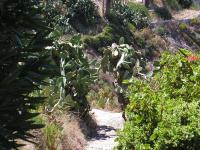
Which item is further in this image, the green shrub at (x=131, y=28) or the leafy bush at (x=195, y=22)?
the leafy bush at (x=195, y=22)

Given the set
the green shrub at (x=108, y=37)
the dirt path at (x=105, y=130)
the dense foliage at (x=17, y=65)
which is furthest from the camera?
the green shrub at (x=108, y=37)

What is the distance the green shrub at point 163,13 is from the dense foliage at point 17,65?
31.2 meters

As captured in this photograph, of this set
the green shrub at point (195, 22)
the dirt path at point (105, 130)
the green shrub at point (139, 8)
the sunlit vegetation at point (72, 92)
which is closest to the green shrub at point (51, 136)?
the sunlit vegetation at point (72, 92)

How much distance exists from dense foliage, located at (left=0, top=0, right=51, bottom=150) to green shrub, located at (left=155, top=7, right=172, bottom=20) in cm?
3116

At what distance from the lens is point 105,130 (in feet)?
40.9

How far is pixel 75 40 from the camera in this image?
40.6ft

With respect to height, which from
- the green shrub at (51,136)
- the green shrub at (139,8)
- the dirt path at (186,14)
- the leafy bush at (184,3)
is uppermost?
the green shrub at (51,136)

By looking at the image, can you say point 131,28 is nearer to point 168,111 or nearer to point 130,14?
point 130,14

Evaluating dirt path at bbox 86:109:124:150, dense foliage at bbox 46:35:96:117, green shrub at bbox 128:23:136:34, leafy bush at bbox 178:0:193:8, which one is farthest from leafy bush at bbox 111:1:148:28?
dense foliage at bbox 46:35:96:117

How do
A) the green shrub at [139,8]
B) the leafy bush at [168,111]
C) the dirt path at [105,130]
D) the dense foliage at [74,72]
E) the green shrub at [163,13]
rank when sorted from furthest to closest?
the green shrub at [163,13] < the green shrub at [139,8] < the dense foliage at [74,72] < the dirt path at [105,130] < the leafy bush at [168,111]

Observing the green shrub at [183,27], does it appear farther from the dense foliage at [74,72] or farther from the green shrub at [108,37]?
the dense foliage at [74,72]

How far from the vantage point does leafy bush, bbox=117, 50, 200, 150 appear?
19.3 ft

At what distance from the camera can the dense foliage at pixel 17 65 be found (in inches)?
217

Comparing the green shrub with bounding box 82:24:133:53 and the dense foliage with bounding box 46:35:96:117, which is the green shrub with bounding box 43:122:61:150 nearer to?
the dense foliage with bounding box 46:35:96:117
